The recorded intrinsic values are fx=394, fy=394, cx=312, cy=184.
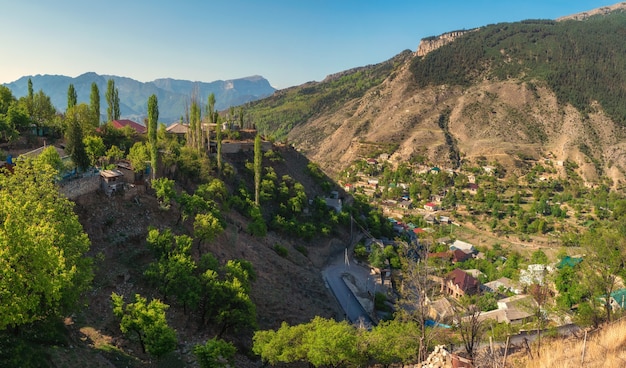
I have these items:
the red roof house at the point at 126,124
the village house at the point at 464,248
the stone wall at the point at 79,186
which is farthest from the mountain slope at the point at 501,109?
the stone wall at the point at 79,186

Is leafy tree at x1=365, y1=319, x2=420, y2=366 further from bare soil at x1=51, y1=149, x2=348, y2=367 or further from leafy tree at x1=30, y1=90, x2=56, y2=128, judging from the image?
leafy tree at x1=30, y1=90, x2=56, y2=128

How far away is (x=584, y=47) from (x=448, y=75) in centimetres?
5172

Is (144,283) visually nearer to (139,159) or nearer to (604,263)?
(139,159)

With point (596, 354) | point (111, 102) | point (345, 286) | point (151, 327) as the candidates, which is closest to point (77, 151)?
point (151, 327)

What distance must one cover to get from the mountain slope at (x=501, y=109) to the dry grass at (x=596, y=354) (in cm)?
9764

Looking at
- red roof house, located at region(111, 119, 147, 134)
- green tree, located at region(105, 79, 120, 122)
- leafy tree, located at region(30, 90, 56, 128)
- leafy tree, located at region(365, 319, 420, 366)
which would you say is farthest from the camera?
green tree, located at region(105, 79, 120, 122)

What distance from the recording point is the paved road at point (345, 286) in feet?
114

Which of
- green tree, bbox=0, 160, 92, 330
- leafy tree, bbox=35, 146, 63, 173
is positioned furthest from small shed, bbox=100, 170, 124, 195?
green tree, bbox=0, 160, 92, 330

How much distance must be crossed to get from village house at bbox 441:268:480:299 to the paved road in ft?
32.1

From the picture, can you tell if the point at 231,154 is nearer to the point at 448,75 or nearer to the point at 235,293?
the point at 235,293

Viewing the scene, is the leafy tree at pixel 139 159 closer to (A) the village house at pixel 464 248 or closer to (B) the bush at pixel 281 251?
(B) the bush at pixel 281 251

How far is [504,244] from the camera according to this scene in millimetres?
69562

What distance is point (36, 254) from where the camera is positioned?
12430 mm

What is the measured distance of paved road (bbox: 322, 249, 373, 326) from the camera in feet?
114
